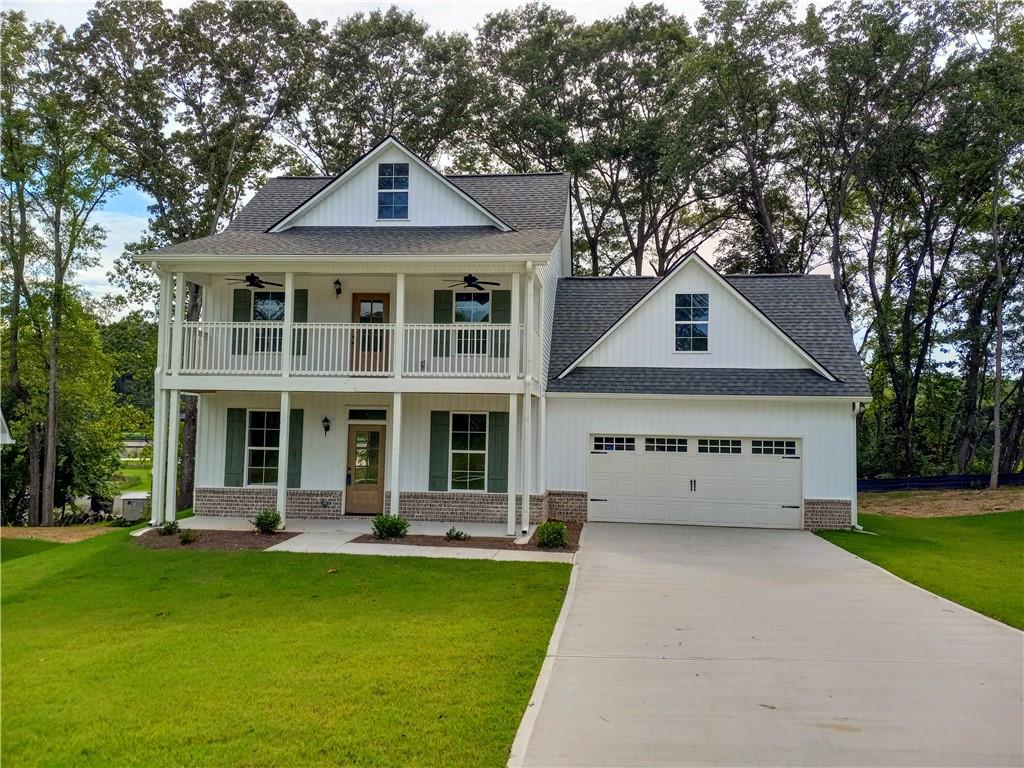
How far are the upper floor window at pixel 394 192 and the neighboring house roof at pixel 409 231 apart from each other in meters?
0.48

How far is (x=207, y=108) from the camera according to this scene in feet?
75.2

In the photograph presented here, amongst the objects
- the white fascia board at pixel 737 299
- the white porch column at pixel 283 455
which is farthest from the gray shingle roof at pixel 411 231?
the white porch column at pixel 283 455

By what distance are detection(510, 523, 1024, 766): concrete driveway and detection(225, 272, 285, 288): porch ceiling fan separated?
950 cm

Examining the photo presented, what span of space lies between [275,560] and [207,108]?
60.2 feet

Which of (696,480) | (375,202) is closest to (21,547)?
(375,202)

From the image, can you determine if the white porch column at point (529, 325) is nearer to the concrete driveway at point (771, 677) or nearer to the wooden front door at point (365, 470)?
the wooden front door at point (365, 470)

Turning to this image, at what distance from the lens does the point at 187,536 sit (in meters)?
12.0

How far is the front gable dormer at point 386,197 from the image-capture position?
15.9m

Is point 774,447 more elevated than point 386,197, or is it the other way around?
point 386,197

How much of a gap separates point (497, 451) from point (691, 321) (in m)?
5.51

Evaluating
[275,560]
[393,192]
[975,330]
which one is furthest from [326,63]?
[975,330]

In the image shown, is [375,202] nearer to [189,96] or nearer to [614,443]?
[614,443]

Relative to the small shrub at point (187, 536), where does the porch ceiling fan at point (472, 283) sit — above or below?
above

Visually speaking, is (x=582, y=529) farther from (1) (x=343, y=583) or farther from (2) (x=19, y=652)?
(2) (x=19, y=652)
